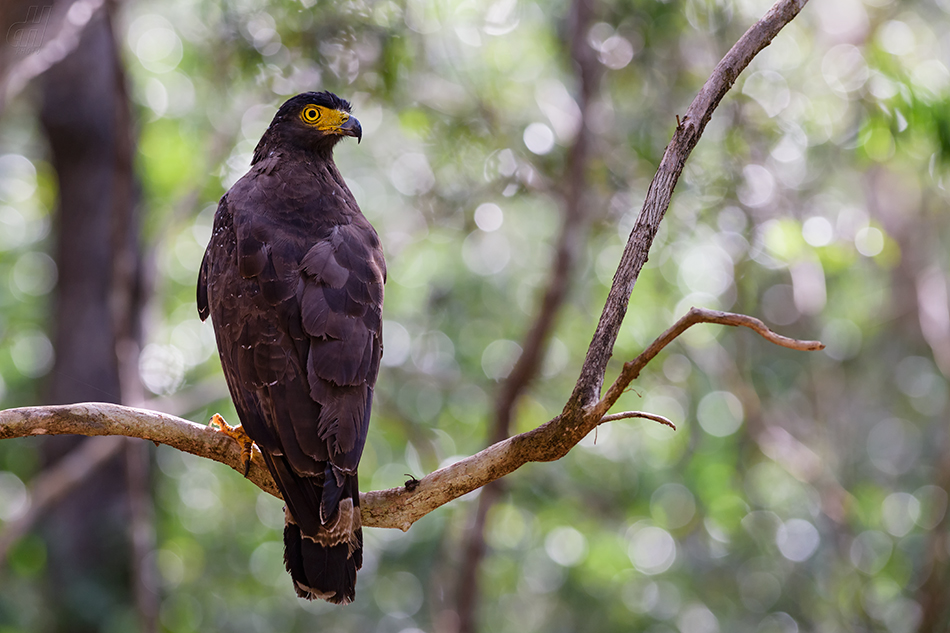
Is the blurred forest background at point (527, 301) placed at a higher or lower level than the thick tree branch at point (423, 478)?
lower

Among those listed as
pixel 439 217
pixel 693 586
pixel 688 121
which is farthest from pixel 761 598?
pixel 688 121

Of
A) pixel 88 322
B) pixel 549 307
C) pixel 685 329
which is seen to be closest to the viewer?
pixel 685 329

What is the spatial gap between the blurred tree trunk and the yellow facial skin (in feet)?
14.8

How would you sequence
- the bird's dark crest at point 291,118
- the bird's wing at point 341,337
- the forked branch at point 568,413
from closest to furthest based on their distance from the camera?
→ the forked branch at point 568,413, the bird's wing at point 341,337, the bird's dark crest at point 291,118

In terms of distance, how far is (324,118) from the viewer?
182 inches

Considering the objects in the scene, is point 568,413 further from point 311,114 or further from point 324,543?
point 311,114

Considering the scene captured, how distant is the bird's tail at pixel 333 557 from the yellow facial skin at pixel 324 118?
6.69 feet

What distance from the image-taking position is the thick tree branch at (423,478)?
2797 millimetres

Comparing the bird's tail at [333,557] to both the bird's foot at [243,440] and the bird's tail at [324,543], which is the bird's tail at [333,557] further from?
the bird's foot at [243,440]

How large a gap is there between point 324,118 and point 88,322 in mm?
6257

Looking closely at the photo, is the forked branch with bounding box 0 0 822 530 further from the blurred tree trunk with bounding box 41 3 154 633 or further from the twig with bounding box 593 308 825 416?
the blurred tree trunk with bounding box 41 3 154 633

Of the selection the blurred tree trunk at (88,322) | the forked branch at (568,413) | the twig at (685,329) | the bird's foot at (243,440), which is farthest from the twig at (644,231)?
the blurred tree trunk at (88,322)

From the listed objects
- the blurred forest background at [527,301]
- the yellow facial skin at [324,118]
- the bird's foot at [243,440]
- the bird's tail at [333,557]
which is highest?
the yellow facial skin at [324,118]

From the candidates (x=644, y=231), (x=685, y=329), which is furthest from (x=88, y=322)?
(x=685, y=329)
